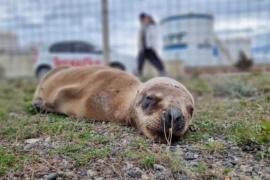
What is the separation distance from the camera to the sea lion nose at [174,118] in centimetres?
309

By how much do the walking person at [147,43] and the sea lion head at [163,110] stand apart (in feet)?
21.6

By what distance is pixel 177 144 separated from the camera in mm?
3135

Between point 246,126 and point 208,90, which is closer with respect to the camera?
point 246,126

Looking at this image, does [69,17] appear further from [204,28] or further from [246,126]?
[246,126]

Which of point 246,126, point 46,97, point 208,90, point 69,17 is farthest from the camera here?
point 69,17

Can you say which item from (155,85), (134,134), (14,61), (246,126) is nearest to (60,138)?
(134,134)

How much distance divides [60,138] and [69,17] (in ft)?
30.1

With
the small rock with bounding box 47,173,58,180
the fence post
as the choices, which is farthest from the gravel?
→ the fence post

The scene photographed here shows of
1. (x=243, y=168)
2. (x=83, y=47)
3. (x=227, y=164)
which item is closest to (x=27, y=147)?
(x=227, y=164)

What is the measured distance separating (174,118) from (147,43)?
725cm

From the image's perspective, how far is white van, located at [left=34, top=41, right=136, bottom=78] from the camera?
14.6m

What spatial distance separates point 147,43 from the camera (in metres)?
10.2

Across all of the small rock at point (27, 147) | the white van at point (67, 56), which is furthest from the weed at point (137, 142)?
the white van at point (67, 56)

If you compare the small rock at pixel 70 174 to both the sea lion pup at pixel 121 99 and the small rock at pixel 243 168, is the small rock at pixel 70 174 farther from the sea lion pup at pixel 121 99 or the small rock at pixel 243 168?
the small rock at pixel 243 168
